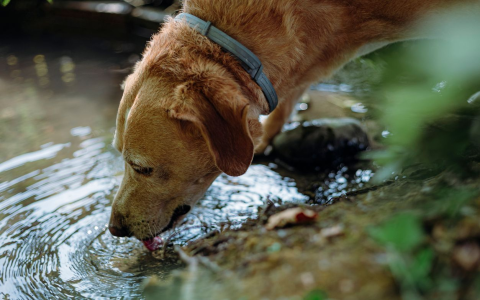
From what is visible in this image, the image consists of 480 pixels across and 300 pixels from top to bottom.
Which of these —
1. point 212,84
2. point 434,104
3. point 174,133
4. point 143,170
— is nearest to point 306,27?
point 212,84

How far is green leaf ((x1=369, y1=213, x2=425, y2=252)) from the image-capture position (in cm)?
137

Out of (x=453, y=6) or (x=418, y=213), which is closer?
(x=418, y=213)

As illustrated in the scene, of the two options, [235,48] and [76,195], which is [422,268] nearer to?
[235,48]

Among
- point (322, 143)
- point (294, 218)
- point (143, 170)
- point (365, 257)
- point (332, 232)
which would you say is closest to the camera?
point (365, 257)

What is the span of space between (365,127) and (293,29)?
2099 mm

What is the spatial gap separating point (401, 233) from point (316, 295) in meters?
0.33

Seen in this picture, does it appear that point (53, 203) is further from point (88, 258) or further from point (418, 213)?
point (418, 213)

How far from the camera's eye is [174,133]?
2572 millimetres

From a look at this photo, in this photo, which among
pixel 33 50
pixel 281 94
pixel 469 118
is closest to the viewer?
pixel 469 118

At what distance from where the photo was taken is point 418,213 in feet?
4.99

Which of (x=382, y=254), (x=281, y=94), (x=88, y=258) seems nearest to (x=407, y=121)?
(x=382, y=254)

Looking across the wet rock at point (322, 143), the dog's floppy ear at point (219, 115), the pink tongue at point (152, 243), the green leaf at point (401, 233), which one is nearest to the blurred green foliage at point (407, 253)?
the green leaf at point (401, 233)

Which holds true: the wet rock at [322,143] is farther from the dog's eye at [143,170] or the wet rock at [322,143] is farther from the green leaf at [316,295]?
the green leaf at [316,295]

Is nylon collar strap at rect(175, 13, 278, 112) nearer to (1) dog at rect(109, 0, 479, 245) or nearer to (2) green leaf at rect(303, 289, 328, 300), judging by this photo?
(1) dog at rect(109, 0, 479, 245)
